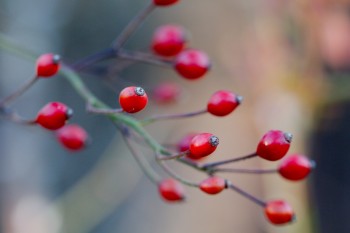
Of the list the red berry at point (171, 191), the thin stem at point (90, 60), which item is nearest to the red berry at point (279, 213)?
the red berry at point (171, 191)

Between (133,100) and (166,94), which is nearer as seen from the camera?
(133,100)

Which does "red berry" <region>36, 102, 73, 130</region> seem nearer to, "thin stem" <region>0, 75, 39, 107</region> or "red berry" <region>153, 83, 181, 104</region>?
"thin stem" <region>0, 75, 39, 107</region>

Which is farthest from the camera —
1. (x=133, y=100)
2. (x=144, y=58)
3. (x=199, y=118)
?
(x=199, y=118)

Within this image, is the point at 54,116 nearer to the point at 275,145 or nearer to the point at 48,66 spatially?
the point at 48,66

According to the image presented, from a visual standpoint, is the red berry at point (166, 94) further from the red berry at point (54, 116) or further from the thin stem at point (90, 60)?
the red berry at point (54, 116)

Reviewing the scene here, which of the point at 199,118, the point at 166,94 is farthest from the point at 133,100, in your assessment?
the point at 199,118

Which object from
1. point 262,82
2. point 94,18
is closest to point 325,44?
point 262,82

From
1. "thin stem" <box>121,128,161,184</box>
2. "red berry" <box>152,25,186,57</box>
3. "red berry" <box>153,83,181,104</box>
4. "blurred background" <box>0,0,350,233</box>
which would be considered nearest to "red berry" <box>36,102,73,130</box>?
"thin stem" <box>121,128,161,184</box>
